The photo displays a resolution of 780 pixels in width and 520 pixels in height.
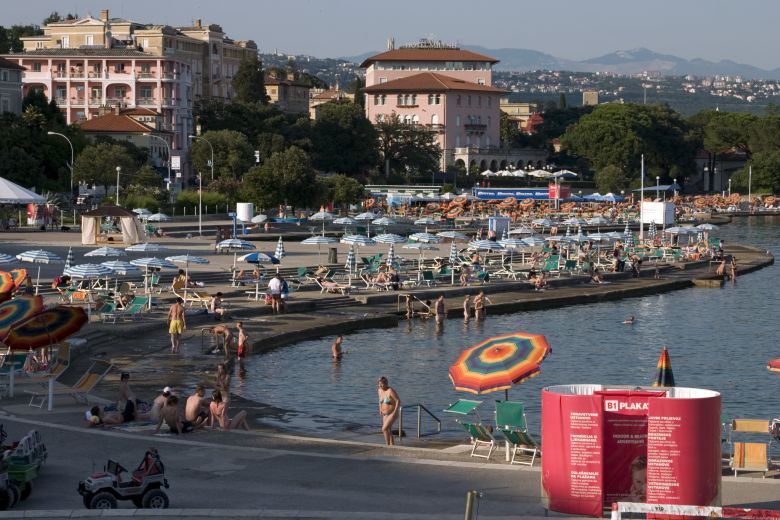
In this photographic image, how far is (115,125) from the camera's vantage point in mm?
96562

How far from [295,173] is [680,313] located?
1188 inches

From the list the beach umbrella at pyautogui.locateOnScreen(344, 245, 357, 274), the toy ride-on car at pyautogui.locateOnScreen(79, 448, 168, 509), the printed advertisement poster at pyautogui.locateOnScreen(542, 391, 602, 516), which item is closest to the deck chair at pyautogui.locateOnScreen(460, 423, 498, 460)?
the printed advertisement poster at pyautogui.locateOnScreen(542, 391, 602, 516)

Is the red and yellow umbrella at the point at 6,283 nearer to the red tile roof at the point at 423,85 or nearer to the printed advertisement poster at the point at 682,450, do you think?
the printed advertisement poster at the point at 682,450

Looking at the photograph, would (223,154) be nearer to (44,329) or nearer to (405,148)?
(405,148)

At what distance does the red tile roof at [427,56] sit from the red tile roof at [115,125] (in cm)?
5062

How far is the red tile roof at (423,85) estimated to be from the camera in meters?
134

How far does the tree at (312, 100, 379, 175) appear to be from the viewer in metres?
105

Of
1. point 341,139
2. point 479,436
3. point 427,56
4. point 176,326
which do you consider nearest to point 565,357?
point 176,326

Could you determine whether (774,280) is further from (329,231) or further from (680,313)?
(329,231)

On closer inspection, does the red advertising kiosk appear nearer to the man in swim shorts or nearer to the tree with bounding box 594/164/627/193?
the man in swim shorts

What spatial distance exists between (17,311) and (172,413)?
15.7 feet

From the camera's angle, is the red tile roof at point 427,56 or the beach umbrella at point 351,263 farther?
the red tile roof at point 427,56

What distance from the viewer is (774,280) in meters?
58.2

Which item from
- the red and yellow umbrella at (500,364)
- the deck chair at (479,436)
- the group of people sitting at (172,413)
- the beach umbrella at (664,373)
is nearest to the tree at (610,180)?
the group of people sitting at (172,413)
